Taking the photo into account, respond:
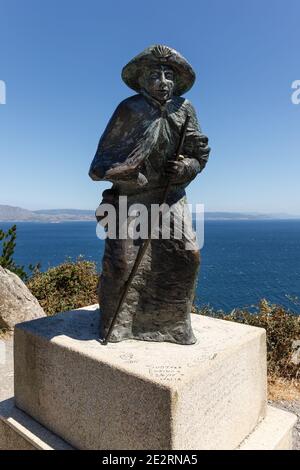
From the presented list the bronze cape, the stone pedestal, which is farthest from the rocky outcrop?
the bronze cape

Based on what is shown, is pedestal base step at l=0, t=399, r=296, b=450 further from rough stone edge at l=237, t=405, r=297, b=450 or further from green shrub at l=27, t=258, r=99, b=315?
green shrub at l=27, t=258, r=99, b=315

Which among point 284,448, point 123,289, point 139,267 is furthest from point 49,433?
point 284,448

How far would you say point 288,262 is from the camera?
5134 cm

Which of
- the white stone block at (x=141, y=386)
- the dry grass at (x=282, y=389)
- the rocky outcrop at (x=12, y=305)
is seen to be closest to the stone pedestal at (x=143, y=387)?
the white stone block at (x=141, y=386)

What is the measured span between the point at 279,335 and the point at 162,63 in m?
4.35

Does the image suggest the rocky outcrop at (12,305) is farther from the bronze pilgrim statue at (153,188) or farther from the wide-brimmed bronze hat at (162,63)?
the wide-brimmed bronze hat at (162,63)

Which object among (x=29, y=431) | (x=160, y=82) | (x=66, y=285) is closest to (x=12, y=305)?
(x=66, y=285)

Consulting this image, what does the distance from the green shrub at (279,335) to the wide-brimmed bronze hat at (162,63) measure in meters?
3.98

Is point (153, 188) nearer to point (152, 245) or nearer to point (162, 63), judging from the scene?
point (152, 245)

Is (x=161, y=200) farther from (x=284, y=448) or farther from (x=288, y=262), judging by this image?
(x=288, y=262)

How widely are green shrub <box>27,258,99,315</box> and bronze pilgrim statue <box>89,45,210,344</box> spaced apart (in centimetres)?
455

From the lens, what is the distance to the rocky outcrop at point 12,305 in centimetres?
638

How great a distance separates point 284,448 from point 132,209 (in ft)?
8.22

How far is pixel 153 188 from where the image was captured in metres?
3.23
